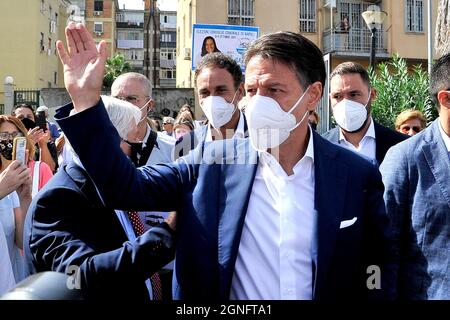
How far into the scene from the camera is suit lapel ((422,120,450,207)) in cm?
274

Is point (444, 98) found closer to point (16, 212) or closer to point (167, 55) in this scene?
point (16, 212)

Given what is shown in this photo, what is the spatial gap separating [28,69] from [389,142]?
39564 millimetres

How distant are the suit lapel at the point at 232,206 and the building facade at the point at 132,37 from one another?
76232 mm

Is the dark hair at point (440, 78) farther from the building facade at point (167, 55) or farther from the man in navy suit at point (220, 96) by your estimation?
the building facade at point (167, 55)

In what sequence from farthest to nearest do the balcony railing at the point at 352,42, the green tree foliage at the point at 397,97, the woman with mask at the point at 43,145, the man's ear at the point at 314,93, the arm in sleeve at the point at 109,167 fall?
the balcony railing at the point at 352,42 → the green tree foliage at the point at 397,97 → the woman with mask at the point at 43,145 → the man's ear at the point at 314,93 → the arm in sleeve at the point at 109,167

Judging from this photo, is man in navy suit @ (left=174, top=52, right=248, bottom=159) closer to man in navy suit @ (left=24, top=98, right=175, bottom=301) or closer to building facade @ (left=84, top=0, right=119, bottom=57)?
man in navy suit @ (left=24, top=98, right=175, bottom=301)

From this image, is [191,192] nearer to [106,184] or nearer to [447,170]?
[106,184]

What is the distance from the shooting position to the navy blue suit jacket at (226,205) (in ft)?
6.93

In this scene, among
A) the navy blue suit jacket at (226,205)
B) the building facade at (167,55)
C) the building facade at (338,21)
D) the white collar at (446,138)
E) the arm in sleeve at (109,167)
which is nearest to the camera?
the arm in sleeve at (109,167)

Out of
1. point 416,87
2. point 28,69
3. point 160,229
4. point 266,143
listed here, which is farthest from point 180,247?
point 28,69

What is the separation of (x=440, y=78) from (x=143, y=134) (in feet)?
6.98

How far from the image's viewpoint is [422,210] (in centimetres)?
272

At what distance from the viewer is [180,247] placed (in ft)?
7.34

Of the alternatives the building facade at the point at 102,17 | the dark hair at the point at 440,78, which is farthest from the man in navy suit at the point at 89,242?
the building facade at the point at 102,17
